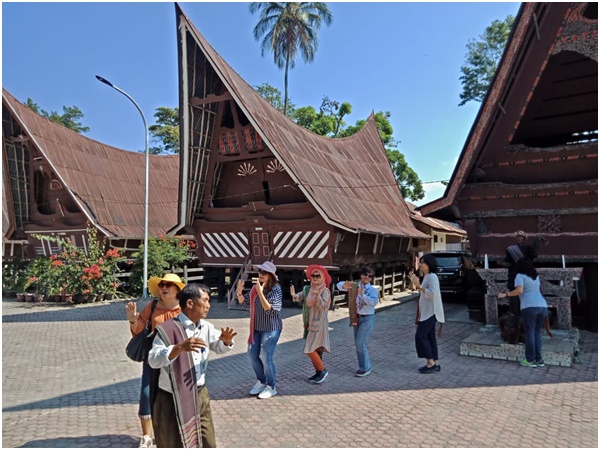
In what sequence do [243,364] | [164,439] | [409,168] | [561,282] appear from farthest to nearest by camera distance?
[409,168]
[561,282]
[243,364]
[164,439]

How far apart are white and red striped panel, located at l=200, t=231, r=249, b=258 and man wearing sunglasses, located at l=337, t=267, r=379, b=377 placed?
371 inches

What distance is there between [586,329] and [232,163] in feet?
39.5

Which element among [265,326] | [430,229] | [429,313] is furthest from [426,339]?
[430,229]

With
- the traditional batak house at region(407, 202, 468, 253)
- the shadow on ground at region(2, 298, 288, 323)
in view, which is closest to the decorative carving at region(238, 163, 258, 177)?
the shadow on ground at region(2, 298, 288, 323)

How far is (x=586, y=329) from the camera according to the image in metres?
9.69

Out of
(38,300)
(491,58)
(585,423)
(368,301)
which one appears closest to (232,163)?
(38,300)

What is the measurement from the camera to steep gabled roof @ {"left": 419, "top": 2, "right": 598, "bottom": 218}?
7793mm

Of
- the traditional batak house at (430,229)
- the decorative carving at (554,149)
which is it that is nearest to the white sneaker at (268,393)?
the decorative carving at (554,149)

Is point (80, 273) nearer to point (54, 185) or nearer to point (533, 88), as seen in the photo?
point (54, 185)

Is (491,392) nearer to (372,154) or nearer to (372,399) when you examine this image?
(372,399)

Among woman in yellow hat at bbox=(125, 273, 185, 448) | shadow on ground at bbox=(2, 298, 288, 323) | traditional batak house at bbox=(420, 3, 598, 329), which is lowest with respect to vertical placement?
shadow on ground at bbox=(2, 298, 288, 323)

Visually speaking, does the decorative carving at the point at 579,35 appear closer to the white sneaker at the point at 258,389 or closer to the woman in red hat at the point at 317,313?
the woman in red hat at the point at 317,313

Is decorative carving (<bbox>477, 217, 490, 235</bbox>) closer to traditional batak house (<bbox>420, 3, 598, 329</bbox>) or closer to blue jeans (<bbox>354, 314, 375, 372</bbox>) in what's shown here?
traditional batak house (<bbox>420, 3, 598, 329</bbox>)

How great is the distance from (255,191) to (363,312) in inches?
404
